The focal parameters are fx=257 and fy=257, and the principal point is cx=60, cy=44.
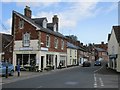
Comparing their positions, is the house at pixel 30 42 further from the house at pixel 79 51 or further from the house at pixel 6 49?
the house at pixel 79 51

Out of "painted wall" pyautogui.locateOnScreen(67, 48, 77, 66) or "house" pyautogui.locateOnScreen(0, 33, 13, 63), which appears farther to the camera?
"painted wall" pyautogui.locateOnScreen(67, 48, 77, 66)

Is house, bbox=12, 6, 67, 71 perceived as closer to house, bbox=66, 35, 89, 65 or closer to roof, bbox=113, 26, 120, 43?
roof, bbox=113, 26, 120, 43

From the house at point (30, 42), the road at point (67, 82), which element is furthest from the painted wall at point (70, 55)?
the road at point (67, 82)

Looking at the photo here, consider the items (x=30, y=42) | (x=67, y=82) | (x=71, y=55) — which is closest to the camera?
(x=67, y=82)

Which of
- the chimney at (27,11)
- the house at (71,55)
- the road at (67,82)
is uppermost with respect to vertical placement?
the chimney at (27,11)

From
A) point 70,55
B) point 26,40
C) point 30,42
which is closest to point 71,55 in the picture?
point 70,55

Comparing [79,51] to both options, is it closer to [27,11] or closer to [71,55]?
[71,55]

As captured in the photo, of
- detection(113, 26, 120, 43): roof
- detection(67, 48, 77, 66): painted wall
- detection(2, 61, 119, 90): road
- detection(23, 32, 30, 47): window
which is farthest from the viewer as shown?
detection(67, 48, 77, 66): painted wall

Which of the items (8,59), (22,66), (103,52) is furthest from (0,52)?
(103,52)

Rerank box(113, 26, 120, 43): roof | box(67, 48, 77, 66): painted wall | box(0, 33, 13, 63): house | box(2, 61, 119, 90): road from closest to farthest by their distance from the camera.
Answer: box(2, 61, 119, 90): road, box(113, 26, 120, 43): roof, box(0, 33, 13, 63): house, box(67, 48, 77, 66): painted wall

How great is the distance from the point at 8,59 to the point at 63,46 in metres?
14.3

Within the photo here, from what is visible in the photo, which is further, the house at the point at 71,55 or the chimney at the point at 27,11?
the house at the point at 71,55

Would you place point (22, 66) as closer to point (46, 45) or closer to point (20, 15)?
point (46, 45)

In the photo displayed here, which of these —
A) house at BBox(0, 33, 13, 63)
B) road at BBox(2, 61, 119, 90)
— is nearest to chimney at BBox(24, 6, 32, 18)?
house at BBox(0, 33, 13, 63)
